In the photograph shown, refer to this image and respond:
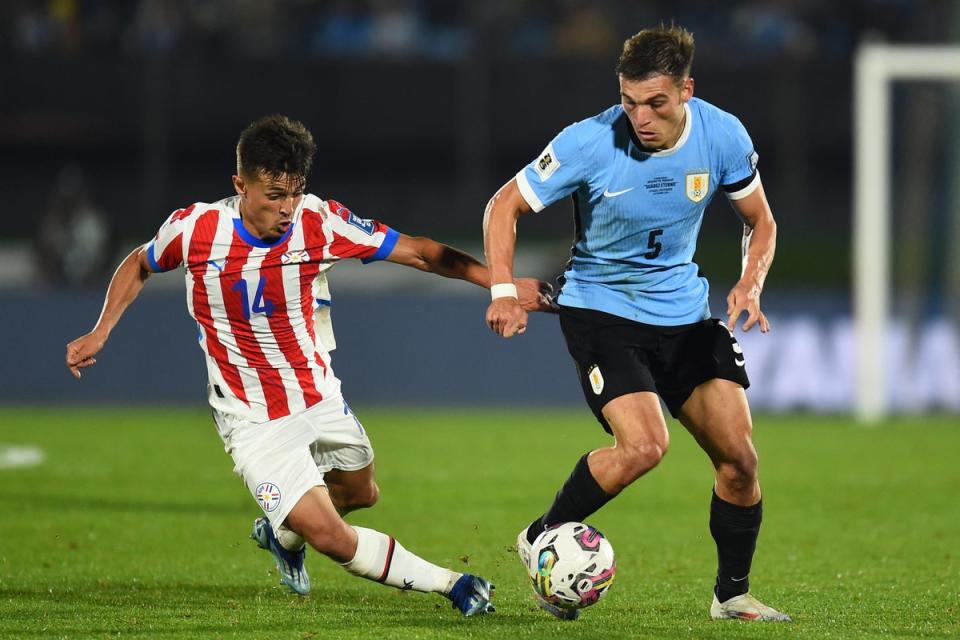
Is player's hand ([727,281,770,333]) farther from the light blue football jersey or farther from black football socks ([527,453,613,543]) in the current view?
black football socks ([527,453,613,543])

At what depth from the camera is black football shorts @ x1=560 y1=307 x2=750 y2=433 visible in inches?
199

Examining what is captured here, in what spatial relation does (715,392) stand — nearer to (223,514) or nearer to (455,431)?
(223,514)

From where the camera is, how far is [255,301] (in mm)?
5336

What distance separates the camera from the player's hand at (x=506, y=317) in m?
4.85

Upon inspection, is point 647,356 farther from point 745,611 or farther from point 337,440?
point 337,440

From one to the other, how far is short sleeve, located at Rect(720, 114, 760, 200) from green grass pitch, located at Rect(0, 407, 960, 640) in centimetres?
156

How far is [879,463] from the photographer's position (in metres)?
10.6

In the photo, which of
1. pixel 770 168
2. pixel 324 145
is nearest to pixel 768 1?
pixel 770 168

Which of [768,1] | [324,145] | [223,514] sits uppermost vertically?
[768,1]

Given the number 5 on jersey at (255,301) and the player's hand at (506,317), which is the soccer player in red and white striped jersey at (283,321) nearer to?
the number 5 on jersey at (255,301)

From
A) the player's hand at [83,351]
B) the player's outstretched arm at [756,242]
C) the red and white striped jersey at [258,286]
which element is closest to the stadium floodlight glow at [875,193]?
the player's outstretched arm at [756,242]

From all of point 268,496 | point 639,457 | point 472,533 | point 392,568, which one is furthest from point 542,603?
point 472,533

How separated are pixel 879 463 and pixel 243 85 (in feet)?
25.0

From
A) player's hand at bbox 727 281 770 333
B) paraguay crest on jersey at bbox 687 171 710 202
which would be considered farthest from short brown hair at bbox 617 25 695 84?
player's hand at bbox 727 281 770 333
